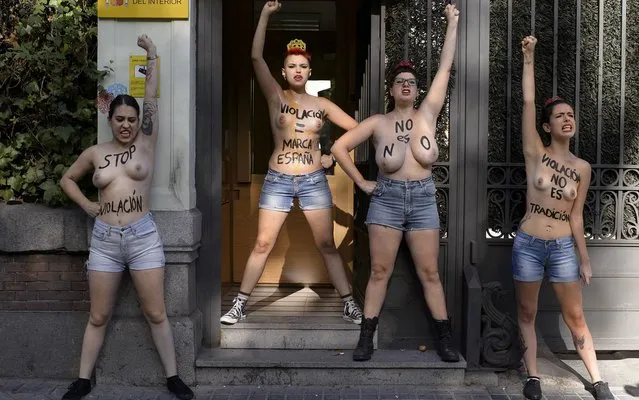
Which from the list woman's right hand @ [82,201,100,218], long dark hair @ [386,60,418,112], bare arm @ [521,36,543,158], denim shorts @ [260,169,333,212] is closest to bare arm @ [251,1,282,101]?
denim shorts @ [260,169,333,212]

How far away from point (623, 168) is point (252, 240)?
12.4ft

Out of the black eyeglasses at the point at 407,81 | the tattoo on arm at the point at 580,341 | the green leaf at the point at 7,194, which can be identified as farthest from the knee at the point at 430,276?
the green leaf at the point at 7,194

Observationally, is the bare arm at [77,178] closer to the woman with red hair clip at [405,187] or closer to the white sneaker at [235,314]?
the white sneaker at [235,314]

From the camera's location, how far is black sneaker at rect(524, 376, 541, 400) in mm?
5340

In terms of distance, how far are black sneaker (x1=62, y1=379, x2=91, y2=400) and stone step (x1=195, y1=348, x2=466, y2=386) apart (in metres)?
0.82

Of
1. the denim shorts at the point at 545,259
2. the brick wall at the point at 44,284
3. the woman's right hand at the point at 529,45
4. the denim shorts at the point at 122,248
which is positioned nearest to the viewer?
the denim shorts at the point at 122,248

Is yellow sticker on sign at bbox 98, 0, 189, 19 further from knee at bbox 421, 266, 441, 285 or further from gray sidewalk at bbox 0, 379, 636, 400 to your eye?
gray sidewalk at bbox 0, 379, 636, 400

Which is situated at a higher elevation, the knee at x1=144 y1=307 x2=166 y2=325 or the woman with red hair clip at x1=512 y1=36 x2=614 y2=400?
the woman with red hair clip at x1=512 y1=36 x2=614 y2=400

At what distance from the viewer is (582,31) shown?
5977 mm

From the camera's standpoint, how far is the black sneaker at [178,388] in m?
5.31

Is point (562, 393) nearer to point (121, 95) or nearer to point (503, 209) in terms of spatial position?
point (503, 209)

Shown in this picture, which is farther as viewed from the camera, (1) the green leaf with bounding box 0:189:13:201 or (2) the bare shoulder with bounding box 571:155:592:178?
(1) the green leaf with bounding box 0:189:13:201

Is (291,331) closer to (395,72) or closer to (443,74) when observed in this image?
(395,72)

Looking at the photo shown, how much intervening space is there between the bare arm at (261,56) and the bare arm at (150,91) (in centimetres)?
81
